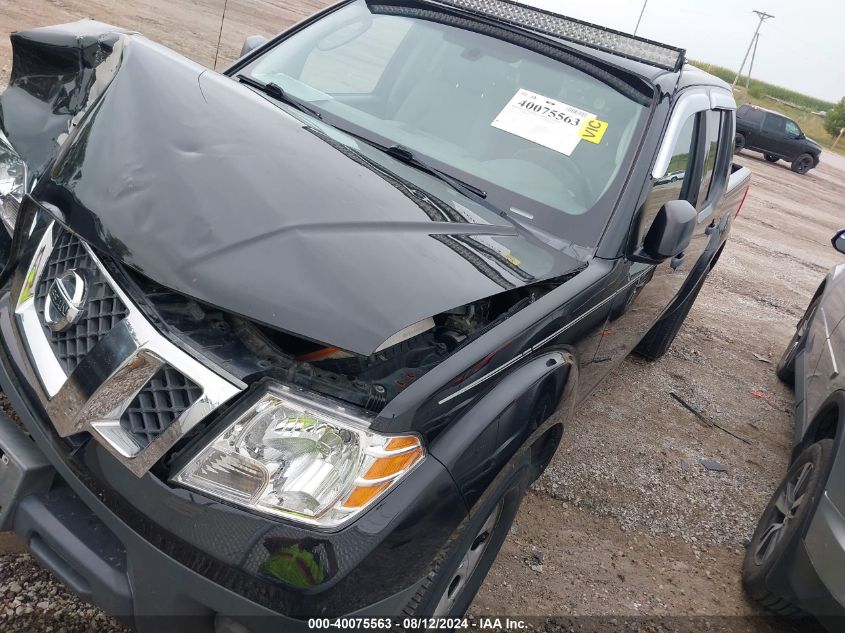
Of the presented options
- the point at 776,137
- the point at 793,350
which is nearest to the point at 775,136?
the point at 776,137

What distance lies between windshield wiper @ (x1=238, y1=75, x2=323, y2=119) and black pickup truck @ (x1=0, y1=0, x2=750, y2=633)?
166 mm

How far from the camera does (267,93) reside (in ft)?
9.51

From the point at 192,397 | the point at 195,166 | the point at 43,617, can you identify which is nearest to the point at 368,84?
the point at 195,166

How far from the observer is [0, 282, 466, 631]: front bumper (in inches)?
58.8

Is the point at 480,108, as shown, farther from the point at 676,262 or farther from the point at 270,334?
the point at 270,334

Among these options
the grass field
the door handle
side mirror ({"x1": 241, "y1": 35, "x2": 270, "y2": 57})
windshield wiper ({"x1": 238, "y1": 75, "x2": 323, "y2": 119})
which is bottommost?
the door handle

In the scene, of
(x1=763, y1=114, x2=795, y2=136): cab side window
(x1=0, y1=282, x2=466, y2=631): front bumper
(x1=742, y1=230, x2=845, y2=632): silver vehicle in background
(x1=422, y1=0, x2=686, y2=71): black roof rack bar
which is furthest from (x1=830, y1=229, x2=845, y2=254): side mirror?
(x1=763, y1=114, x2=795, y2=136): cab side window

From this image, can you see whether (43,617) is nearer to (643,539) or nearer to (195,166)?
(195,166)

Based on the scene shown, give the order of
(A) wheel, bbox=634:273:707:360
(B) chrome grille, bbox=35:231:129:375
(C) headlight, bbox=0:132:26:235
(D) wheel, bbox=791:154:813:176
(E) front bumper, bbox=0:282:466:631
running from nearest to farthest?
(E) front bumper, bbox=0:282:466:631 < (B) chrome grille, bbox=35:231:129:375 < (C) headlight, bbox=0:132:26:235 < (A) wheel, bbox=634:273:707:360 < (D) wheel, bbox=791:154:813:176

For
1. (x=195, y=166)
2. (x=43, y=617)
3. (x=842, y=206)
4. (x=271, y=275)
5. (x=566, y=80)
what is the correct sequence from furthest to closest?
(x=842, y=206) < (x=566, y=80) < (x=43, y=617) < (x=195, y=166) < (x=271, y=275)

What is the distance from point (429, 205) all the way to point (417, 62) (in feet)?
3.75

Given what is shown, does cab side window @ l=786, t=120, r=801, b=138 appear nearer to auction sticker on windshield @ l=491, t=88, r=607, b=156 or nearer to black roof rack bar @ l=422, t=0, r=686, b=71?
black roof rack bar @ l=422, t=0, r=686, b=71

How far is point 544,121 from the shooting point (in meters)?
2.79

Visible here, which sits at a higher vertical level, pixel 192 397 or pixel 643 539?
pixel 192 397
